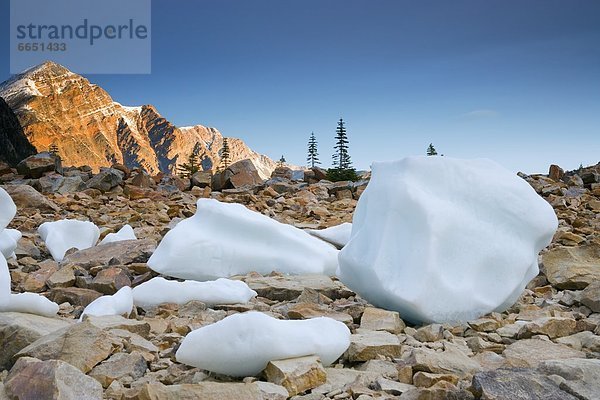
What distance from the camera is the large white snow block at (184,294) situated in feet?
14.0

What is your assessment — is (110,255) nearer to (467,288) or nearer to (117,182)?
(467,288)

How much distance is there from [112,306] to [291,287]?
142 cm

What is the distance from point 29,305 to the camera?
354cm

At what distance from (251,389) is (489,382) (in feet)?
3.22

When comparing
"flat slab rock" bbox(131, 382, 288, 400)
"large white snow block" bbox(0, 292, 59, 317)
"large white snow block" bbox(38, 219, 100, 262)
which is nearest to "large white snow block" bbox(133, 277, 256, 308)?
"large white snow block" bbox(0, 292, 59, 317)

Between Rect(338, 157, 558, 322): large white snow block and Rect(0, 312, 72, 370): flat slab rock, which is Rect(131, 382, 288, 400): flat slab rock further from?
Rect(338, 157, 558, 322): large white snow block

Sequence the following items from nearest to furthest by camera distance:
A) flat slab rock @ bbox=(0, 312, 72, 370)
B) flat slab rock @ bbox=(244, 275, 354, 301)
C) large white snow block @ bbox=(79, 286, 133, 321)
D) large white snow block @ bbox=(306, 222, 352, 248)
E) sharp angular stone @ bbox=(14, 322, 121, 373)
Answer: sharp angular stone @ bbox=(14, 322, 121, 373) < flat slab rock @ bbox=(0, 312, 72, 370) < large white snow block @ bbox=(79, 286, 133, 321) < flat slab rock @ bbox=(244, 275, 354, 301) < large white snow block @ bbox=(306, 222, 352, 248)

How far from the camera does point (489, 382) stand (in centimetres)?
238

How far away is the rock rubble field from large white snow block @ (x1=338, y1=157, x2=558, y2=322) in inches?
0.5

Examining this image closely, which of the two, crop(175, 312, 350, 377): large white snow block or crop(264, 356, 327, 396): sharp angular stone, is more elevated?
crop(175, 312, 350, 377): large white snow block

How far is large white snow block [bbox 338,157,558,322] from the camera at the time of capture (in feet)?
12.1

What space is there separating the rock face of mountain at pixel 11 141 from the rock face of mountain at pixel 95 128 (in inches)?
1525

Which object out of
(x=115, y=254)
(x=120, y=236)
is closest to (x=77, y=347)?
(x=115, y=254)

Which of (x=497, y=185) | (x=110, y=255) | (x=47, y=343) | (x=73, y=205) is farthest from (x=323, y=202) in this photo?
(x=47, y=343)
